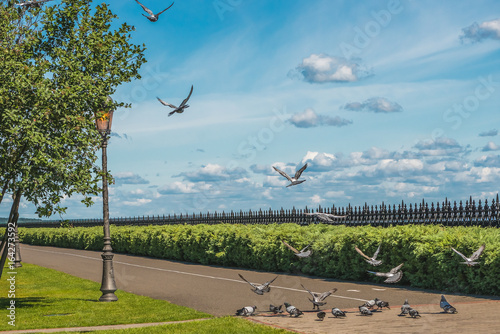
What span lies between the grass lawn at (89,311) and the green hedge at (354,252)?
6322 mm

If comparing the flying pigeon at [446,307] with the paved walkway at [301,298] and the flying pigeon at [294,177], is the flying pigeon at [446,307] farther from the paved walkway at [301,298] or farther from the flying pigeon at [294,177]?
the flying pigeon at [294,177]

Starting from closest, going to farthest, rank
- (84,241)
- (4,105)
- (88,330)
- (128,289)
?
1. (88,330)
2. (4,105)
3. (128,289)
4. (84,241)

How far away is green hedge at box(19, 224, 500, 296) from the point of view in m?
14.2

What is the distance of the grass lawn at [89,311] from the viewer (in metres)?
10.2

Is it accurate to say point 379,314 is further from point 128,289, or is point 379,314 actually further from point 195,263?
point 195,263

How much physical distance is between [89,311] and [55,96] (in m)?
4.99

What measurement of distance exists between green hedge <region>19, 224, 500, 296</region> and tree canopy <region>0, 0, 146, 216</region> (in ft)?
27.1

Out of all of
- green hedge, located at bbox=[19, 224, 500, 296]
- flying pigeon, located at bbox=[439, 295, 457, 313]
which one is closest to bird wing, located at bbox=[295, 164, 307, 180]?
flying pigeon, located at bbox=[439, 295, 457, 313]

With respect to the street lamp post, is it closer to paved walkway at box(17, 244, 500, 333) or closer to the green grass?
the green grass

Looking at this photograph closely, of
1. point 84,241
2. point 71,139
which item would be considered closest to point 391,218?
point 71,139

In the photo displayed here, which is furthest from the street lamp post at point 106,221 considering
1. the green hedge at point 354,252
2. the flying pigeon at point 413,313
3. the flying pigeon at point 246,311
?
the flying pigeon at point 413,313

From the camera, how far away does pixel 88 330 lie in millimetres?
10500

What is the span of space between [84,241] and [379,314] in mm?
32023

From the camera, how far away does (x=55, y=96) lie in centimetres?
1247
